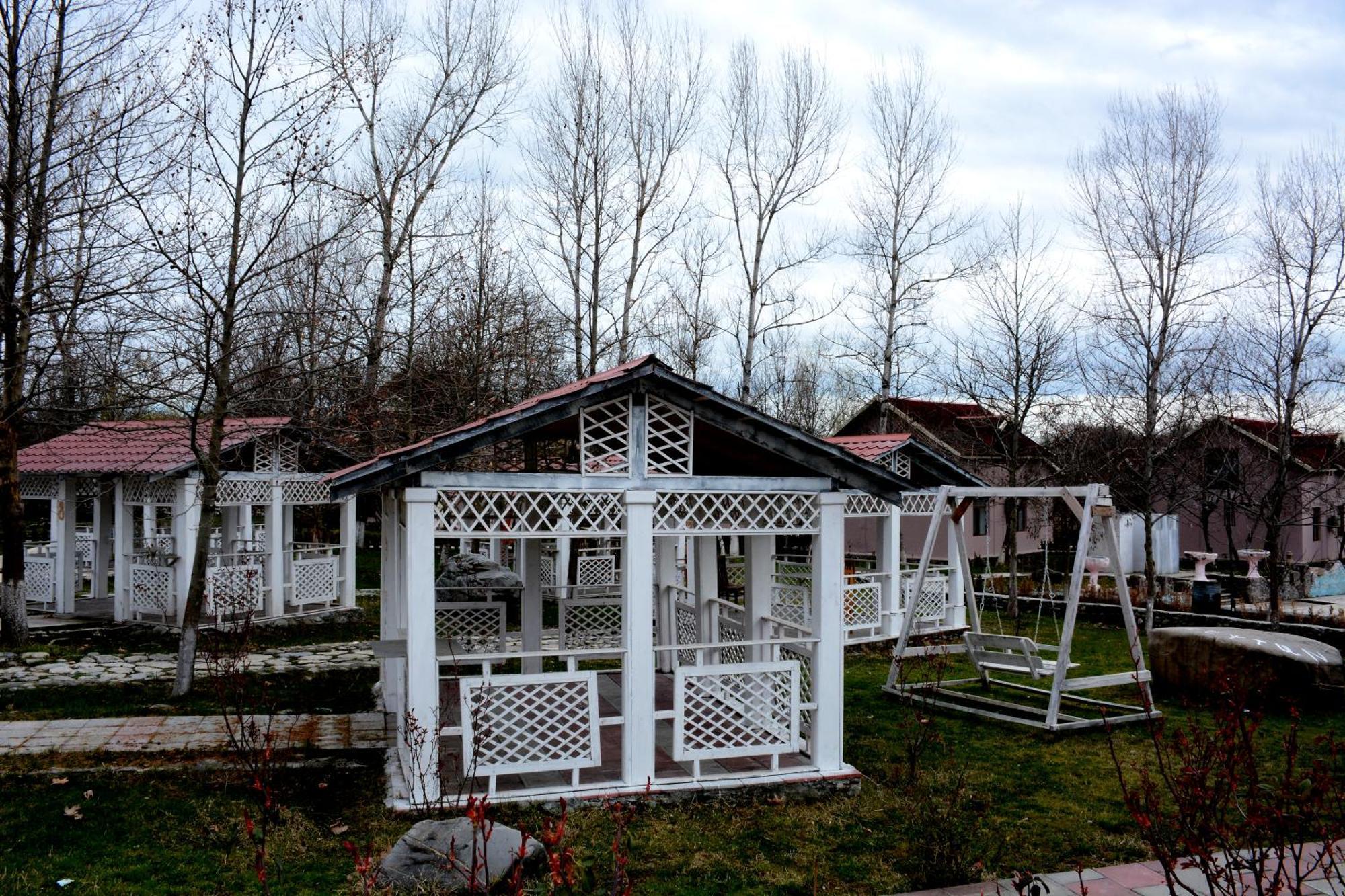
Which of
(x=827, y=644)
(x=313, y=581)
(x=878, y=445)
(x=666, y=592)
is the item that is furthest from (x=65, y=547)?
(x=827, y=644)

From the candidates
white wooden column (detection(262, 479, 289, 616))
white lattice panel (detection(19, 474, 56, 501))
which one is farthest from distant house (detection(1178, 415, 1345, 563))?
white lattice panel (detection(19, 474, 56, 501))

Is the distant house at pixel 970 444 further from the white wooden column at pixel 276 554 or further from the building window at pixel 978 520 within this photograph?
the white wooden column at pixel 276 554

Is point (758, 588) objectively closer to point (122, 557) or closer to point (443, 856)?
point (443, 856)

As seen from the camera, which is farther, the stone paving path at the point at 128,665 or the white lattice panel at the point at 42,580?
the white lattice panel at the point at 42,580

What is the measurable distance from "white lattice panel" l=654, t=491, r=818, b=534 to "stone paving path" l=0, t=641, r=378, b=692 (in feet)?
23.9

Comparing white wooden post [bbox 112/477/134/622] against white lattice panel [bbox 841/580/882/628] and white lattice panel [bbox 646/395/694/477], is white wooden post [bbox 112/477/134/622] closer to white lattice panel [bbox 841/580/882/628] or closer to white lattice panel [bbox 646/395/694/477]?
white lattice panel [bbox 841/580/882/628]

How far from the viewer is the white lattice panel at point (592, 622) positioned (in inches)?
475

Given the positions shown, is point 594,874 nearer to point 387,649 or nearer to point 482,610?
point 387,649

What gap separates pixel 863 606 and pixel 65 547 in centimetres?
1387

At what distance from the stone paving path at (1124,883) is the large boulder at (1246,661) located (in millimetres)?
4935

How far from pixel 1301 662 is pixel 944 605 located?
7008 mm

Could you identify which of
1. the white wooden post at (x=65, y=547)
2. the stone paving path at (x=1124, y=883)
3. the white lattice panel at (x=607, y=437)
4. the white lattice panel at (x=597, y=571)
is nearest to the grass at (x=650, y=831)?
the stone paving path at (x=1124, y=883)

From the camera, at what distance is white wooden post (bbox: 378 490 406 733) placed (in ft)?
30.1

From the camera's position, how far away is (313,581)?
1709 centimetres
